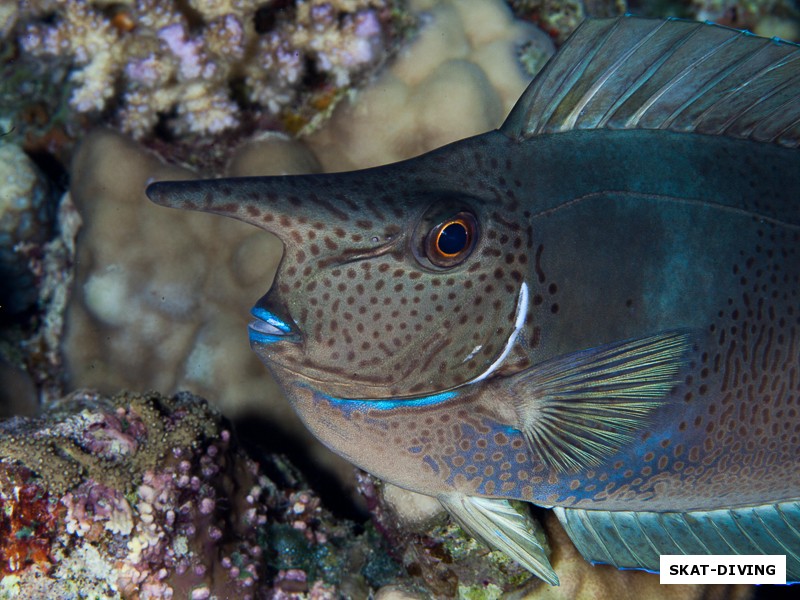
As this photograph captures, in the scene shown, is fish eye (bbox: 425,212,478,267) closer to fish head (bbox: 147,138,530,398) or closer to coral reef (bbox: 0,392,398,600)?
fish head (bbox: 147,138,530,398)

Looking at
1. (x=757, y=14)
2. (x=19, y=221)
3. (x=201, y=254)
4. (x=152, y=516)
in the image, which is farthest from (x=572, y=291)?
(x=757, y=14)

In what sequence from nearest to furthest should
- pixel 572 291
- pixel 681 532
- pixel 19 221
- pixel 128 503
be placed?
1. pixel 572 291
2. pixel 128 503
3. pixel 681 532
4. pixel 19 221

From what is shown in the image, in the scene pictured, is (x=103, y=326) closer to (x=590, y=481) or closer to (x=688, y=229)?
(x=590, y=481)

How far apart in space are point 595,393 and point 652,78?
116 centimetres

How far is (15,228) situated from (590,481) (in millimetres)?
3691

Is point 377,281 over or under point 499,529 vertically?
over

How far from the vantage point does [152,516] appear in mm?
2289

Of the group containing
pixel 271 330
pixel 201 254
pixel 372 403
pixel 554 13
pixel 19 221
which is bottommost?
pixel 19 221

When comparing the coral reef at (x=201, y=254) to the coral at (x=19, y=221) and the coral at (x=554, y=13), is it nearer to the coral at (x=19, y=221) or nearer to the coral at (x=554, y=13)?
the coral at (x=19, y=221)

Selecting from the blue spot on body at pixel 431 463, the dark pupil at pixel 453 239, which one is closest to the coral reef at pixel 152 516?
the blue spot on body at pixel 431 463

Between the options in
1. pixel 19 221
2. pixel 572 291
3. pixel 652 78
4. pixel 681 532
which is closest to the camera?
pixel 572 291

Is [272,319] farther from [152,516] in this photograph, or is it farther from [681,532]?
Result: [681,532]

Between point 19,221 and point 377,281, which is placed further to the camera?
point 19,221

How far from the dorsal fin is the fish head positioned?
0.49 m
